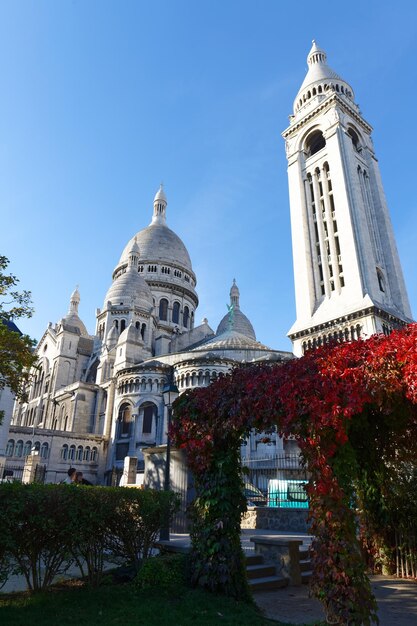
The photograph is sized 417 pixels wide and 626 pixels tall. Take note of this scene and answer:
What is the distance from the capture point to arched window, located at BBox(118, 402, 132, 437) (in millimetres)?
44281

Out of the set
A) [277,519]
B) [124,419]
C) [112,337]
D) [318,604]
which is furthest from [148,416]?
[318,604]

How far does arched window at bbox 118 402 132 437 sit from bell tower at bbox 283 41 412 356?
57.2ft

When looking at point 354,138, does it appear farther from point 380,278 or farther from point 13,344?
point 13,344

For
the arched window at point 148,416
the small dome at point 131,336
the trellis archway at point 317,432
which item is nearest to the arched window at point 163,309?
the small dome at point 131,336

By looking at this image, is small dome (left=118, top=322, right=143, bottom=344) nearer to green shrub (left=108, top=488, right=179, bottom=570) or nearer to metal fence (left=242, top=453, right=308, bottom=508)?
metal fence (left=242, top=453, right=308, bottom=508)

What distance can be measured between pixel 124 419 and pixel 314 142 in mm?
35860

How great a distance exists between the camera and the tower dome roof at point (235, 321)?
63969 mm

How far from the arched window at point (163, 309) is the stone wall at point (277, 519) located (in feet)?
170

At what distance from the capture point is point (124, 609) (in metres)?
6.84

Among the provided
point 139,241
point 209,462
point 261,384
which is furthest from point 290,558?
point 139,241

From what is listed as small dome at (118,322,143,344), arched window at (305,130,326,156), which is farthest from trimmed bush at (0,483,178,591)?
arched window at (305,130,326,156)

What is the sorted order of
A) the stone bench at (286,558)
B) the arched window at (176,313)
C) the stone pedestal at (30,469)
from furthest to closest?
the arched window at (176,313)
the stone pedestal at (30,469)
the stone bench at (286,558)

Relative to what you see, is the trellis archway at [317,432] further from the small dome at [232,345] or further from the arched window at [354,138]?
the arched window at [354,138]

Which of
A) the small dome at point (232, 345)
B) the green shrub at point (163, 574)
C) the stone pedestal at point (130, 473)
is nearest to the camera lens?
the green shrub at point (163, 574)
